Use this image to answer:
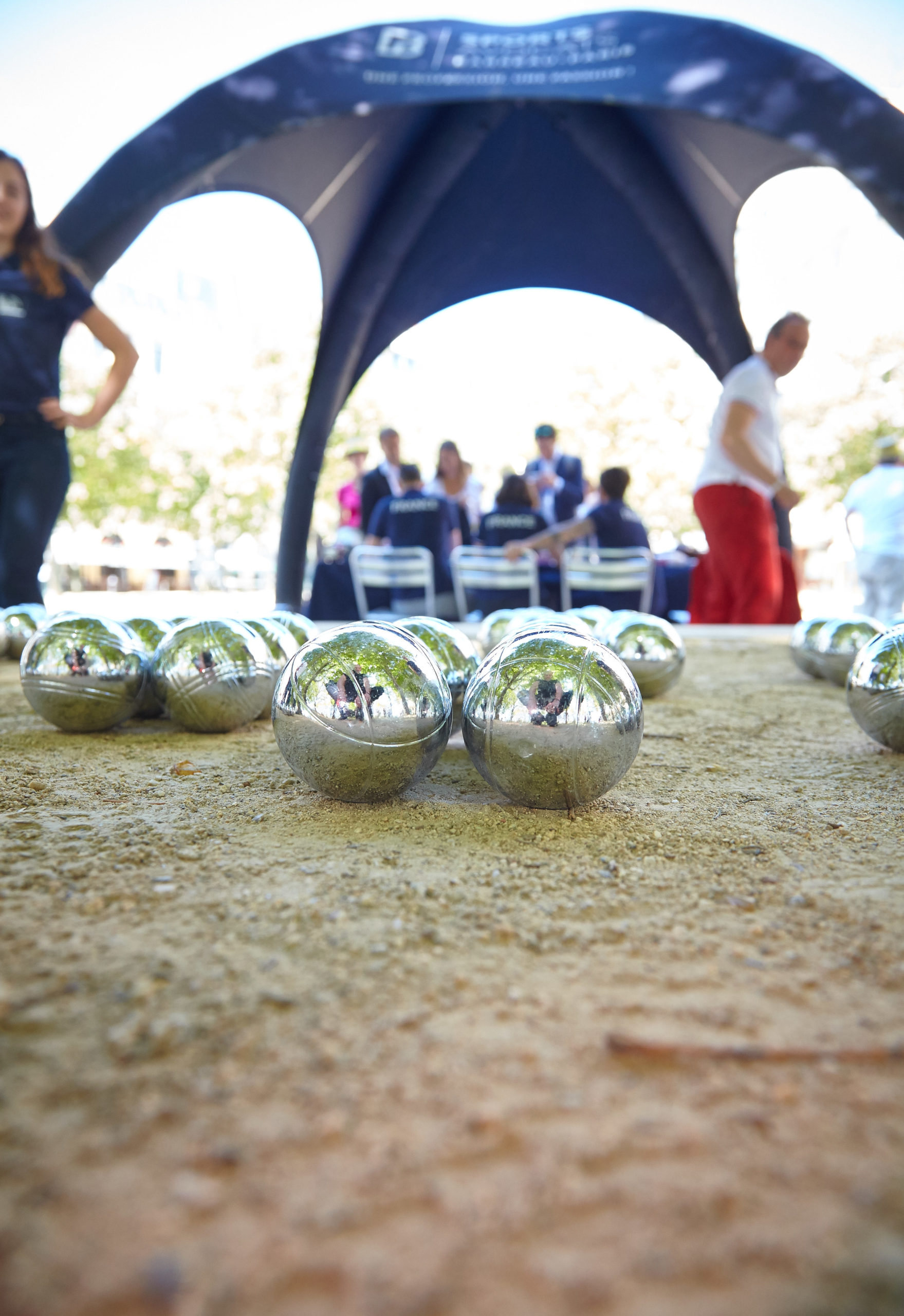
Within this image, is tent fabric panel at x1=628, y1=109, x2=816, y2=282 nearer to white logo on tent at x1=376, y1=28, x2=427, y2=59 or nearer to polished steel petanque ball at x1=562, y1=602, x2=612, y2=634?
white logo on tent at x1=376, y1=28, x2=427, y2=59

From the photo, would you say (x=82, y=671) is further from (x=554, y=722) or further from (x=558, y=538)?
(x=558, y=538)

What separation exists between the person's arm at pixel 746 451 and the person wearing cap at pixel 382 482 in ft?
14.3

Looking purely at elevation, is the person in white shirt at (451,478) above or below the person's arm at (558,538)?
above

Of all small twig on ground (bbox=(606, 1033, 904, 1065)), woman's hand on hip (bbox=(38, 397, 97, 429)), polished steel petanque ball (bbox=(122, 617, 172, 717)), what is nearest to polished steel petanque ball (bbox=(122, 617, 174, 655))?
polished steel petanque ball (bbox=(122, 617, 172, 717))

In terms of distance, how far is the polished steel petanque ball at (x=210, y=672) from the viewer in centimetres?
286

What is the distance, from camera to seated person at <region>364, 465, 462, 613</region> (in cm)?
866

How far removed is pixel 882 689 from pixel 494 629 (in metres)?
1.85

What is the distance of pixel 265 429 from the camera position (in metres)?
23.6

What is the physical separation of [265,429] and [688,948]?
78.3 ft

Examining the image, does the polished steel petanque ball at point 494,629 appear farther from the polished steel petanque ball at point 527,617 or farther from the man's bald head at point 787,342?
the man's bald head at point 787,342

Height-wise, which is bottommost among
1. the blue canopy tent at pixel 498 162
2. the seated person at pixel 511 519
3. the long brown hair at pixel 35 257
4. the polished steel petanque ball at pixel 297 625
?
the polished steel petanque ball at pixel 297 625

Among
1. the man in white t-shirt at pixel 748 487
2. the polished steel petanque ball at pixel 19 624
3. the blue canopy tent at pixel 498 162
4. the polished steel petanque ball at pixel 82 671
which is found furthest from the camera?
the blue canopy tent at pixel 498 162

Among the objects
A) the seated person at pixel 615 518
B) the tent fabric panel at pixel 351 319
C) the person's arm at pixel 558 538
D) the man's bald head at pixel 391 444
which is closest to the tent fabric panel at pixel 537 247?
the tent fabric panel at pixel 351 319

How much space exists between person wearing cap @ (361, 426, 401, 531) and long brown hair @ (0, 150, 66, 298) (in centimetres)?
524
